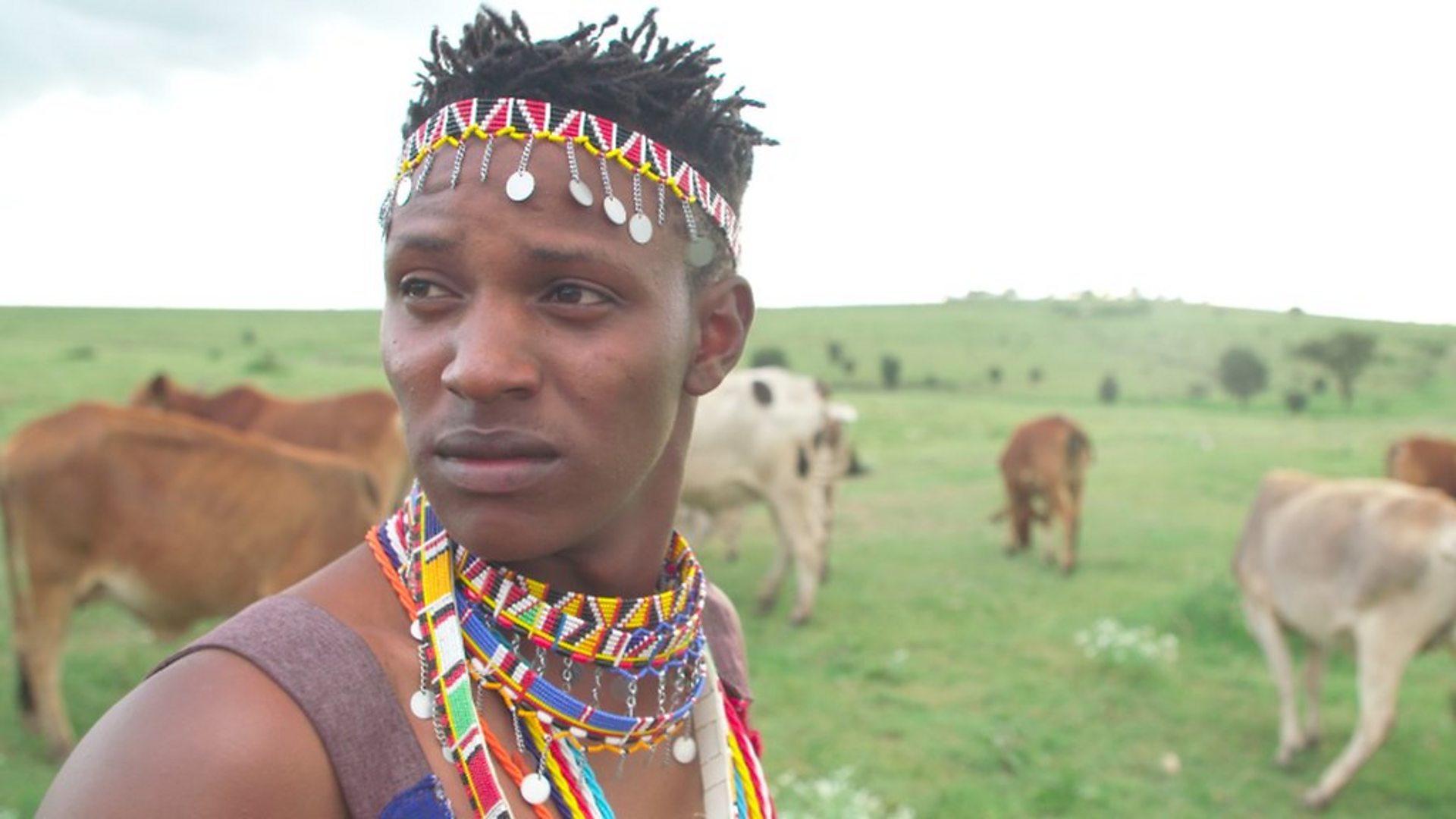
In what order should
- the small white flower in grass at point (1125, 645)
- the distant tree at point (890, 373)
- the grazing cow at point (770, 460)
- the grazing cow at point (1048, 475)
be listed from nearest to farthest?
the small white flower in grass at point (1125, 645), the grazing cow at point (770, 460), the grazing cow at point (1048, 475), the distant tree at point (890, 373)

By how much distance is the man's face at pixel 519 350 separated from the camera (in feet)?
4.29

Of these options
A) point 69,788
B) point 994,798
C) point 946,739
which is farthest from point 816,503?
point 69,788

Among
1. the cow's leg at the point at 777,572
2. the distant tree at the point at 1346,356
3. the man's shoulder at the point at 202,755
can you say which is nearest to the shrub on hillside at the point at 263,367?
the cow's leg at the point at 777,572

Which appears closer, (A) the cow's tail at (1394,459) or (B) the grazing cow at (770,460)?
(B) the grazing cow at (770,460)

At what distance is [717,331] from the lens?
63.3 inches

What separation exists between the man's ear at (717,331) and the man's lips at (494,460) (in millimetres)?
301

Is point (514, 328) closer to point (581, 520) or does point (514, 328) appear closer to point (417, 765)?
point (581, 520)

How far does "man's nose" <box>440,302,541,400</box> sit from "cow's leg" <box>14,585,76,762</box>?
5.75m

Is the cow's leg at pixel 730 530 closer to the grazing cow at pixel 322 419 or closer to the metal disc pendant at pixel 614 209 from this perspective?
the grazing cow at pixel 322 419

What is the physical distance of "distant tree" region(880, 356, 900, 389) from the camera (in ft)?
134

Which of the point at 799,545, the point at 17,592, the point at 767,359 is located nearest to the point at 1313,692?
the point at 799,545

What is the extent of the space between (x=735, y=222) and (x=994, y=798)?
5063 millimetres

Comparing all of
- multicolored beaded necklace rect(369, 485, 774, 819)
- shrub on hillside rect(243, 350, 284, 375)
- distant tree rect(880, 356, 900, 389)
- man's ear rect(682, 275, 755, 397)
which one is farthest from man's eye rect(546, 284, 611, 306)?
distant tree rect(880, 356, 900, 389)

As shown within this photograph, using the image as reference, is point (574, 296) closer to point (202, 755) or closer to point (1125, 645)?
point (202, 755)
